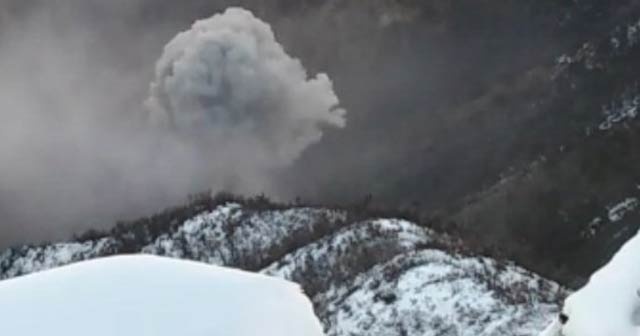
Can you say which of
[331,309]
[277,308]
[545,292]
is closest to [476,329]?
[545,292]

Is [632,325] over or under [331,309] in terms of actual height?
under

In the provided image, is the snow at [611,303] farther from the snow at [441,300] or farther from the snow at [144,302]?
the snow at [441,300]

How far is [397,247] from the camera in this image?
197 meters

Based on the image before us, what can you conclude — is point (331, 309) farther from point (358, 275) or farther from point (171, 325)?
point (171, 325)

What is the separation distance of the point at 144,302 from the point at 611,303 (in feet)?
23.7

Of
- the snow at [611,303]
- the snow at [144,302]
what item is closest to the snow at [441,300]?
the snow at [144,302]

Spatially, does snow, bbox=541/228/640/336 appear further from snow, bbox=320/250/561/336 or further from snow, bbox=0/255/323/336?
snow, bbox=320/250/561/336

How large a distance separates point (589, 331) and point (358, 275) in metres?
165

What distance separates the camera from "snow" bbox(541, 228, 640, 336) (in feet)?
56.1

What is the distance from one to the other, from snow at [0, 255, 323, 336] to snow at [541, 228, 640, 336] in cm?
510

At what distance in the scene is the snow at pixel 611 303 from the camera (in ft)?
56.1

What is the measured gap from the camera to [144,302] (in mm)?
19672

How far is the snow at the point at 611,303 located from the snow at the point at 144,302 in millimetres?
5105

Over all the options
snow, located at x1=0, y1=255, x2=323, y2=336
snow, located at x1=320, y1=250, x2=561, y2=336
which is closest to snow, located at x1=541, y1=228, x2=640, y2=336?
snow, located at x1=0, y1=255, x2=323, y2=336
